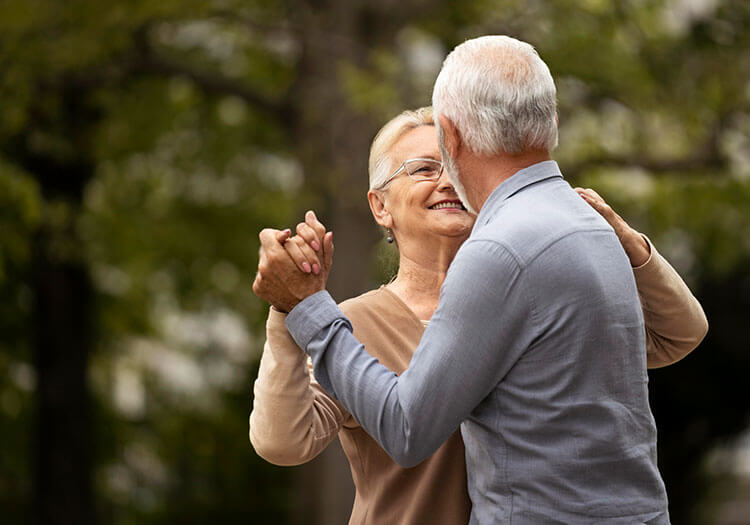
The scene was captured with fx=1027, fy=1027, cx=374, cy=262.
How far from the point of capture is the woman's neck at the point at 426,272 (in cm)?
240

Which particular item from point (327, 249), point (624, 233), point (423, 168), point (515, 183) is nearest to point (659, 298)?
point (624, 233)

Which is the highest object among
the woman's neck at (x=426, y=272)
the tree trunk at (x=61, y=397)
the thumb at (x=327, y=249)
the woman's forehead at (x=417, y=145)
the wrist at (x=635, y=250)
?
the woman's forehead at (x=417, y=145)

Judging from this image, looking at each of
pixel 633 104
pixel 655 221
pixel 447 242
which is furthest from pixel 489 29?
pixel 447 242

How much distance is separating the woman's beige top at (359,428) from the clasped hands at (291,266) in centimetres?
8

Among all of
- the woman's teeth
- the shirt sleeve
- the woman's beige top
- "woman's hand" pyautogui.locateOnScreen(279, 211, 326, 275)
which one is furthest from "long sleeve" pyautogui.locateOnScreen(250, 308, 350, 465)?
the woman's teeth

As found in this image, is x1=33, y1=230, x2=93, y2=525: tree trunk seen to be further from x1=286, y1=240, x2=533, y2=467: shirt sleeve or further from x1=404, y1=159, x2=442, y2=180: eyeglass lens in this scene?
x1=286, y1=240, x2=533, y2=467: shirt sleeve

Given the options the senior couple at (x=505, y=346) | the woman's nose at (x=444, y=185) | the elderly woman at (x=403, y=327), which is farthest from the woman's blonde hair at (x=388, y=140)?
the senior couple at (x=505, y=346)

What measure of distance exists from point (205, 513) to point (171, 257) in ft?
9.01

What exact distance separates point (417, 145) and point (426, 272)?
12.0 inches

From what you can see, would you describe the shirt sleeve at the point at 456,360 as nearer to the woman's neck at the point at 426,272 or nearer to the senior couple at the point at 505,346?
the senior couple at the point at 505,346

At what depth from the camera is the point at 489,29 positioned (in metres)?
8.23

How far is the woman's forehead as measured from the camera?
2.43 meters

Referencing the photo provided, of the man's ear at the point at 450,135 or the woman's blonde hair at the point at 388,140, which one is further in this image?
the woman's blonde hair at the point at 388,140

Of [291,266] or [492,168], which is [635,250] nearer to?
[492,168]
